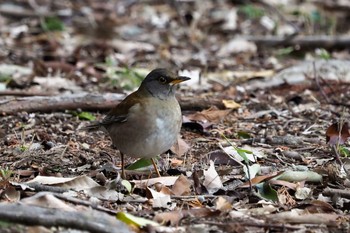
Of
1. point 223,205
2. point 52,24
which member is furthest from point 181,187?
point 52,24

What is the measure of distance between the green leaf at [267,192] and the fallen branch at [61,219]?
1.31 metres

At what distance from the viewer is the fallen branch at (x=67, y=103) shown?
724 cm

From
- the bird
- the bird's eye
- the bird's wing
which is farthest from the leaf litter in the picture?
the bird's eye

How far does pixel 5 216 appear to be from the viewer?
12.5ft

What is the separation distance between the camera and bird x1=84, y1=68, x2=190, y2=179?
5.41 metres

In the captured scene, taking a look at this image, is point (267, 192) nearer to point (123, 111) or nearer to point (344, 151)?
point (344, 151)

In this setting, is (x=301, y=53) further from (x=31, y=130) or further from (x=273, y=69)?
(x=31, y=130)

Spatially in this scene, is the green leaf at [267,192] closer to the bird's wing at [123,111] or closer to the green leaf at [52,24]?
the bird's wing at [123,111]

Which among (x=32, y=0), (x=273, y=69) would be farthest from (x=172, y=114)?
(x=32, y=0)

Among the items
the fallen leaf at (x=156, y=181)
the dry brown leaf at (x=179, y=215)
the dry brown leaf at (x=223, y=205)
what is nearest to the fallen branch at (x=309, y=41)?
the fallen leaf at (x=156, y=181)

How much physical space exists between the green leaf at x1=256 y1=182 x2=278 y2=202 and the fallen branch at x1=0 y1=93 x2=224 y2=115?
2478mm

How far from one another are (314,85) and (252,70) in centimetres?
137

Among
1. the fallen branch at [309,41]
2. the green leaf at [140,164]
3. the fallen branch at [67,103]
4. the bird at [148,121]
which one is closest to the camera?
the bird at [148,121]

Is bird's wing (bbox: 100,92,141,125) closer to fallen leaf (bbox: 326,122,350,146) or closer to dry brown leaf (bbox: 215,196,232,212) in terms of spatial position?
dry brown leaf (bbox: 215,196,232,212)
